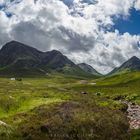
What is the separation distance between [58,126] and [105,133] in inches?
320

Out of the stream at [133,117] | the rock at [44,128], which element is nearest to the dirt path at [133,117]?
the stream at [133,117]

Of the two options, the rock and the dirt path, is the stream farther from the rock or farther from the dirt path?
the rock

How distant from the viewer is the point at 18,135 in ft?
167

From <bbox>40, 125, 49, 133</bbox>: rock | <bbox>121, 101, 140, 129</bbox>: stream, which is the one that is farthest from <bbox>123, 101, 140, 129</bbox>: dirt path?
<bbox>40, 125, 49, 133</bbox>: rock

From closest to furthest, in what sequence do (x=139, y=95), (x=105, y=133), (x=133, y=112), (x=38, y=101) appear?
1. (x=105, y=133)
2. (x=38, y=101)
3. (x=133, y=112)
4. (x=139, y=95)

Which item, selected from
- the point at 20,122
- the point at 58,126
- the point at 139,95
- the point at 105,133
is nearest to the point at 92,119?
the point at 105,133

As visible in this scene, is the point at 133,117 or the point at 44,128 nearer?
the point at 44,128

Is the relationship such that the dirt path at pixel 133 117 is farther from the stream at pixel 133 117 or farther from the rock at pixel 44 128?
the rock at pixel 44 128

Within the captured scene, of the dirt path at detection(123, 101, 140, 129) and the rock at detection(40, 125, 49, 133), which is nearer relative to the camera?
the rock at detection(40, 125, 49, 133)

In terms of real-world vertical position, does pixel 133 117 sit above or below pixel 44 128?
below

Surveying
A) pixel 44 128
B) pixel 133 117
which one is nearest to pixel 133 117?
pixel 133 117

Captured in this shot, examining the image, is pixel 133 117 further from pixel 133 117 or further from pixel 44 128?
pixel 44 128

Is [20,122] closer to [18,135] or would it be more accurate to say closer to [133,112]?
[18,135]

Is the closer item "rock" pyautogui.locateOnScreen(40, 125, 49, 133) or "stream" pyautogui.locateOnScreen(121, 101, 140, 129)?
"rock" pyautogui.locateOnScreen(40, 125, 49, 133)
